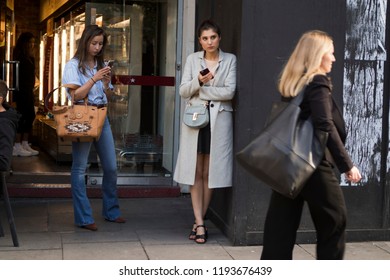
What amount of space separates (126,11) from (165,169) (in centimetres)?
185

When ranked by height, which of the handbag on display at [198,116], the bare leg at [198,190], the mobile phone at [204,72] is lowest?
the bare leg at [198,190]

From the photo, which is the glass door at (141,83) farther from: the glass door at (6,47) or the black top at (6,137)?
the black top at (6,137)

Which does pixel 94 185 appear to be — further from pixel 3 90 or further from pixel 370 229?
pixel 370 229

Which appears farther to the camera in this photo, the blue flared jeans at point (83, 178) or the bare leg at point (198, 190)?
the blue flared jeans at point (83, 178)

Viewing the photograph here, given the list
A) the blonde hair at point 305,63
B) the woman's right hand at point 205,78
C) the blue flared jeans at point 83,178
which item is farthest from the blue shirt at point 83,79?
the blonde hair at point 305,63

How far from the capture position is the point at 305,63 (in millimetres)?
4332

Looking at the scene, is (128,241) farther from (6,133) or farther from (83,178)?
(6,133)

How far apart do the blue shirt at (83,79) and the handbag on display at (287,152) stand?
96.9 inches

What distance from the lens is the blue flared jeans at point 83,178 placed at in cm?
636

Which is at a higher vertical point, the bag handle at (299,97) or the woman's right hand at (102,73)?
the woman's right hand at (102,73)

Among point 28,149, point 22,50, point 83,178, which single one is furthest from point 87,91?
point 28,149

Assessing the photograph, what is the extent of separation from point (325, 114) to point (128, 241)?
2.53m

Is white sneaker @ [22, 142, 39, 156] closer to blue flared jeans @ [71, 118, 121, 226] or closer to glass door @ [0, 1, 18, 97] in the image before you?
glass door @ [0, 1, 18, 97]
